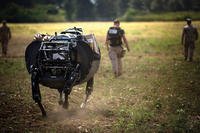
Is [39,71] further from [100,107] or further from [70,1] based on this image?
[70,1]

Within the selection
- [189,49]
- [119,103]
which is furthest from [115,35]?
[189,49]

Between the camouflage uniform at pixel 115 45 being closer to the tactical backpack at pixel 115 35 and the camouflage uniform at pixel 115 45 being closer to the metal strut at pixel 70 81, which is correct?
the tactical backpack at pixel 115 35

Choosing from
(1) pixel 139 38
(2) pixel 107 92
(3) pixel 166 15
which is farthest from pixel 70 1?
(2) pixel 107 92

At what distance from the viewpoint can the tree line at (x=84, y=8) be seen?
80.8 m

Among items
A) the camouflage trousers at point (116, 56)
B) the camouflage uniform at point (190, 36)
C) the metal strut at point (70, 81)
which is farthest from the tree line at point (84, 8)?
the metal strut at point (70, 81)

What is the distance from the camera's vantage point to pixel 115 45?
18.1 meters

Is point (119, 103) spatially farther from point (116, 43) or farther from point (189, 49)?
point (189, 49)

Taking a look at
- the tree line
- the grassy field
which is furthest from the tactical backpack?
the tree line

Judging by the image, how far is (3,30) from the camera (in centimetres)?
2708

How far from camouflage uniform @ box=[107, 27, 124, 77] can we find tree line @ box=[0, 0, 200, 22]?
60568mm

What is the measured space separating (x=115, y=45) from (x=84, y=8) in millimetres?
99370

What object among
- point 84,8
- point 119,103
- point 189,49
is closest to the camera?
point 119,103

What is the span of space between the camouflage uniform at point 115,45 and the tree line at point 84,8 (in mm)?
60568

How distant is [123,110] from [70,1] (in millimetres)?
103490
